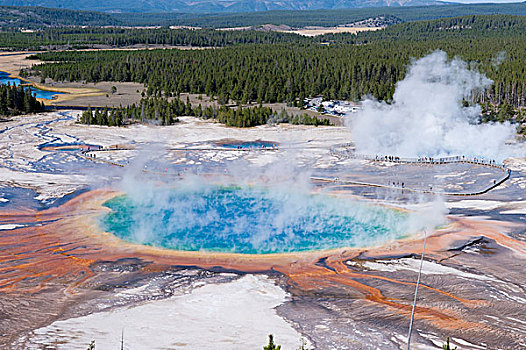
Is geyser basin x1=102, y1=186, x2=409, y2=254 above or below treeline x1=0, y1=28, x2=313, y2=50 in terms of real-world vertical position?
below

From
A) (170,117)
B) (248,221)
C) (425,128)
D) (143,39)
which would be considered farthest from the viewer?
(143,39)

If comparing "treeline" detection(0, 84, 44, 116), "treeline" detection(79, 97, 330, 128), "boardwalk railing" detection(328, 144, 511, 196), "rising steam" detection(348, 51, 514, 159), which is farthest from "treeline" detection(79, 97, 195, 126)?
"boardwalk railing" detection(328, 144, 511, 196)

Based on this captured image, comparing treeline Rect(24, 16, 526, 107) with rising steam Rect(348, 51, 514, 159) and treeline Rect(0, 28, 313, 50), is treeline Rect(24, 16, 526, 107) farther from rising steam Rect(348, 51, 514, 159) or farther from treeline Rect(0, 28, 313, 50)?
treeline Rect(0, 28, 313, 50)

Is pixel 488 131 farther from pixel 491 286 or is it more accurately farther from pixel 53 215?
pixel 53 215

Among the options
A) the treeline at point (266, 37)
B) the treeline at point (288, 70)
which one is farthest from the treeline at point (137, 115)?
the treeline at point (266, 37)

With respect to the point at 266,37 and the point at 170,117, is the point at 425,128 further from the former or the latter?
the point at 266,37

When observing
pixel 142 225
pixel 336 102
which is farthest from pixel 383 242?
pixel 336 102

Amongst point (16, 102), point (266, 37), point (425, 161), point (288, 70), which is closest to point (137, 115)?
point (16, 102)
